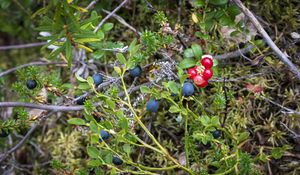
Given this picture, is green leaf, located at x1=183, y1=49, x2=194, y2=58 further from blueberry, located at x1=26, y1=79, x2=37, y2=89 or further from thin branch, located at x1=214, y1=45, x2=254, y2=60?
blueberry, located at x1=26, y1=79, x2=37, y2=89

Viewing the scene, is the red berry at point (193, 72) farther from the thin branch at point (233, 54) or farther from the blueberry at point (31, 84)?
the blueberry at point (31, 84)

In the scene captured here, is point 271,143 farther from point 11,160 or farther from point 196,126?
point 11,160

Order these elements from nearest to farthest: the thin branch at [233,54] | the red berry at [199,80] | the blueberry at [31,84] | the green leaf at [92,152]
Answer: the green leaf at [92,152] < the red berry at [199,80] < the blueberry at [31,84] < the thin branch at [233,54]

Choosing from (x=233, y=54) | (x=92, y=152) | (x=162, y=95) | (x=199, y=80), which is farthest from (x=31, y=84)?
(x=233, y=54)

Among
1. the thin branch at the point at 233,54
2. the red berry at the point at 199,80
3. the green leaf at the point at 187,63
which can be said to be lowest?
the thin branch at the point at 233,54

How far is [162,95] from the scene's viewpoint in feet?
5.43

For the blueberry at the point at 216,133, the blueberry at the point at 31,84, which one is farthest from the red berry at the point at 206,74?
the blueberry at the point at 31,84

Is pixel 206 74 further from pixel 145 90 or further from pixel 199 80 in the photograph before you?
pixel 145 90

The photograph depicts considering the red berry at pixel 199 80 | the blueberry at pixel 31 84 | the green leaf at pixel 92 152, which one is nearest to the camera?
the green leaf at pixel 92 152

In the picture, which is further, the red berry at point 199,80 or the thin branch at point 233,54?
the thin branch at point 233,54

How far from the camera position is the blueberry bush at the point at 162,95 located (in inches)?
66.7

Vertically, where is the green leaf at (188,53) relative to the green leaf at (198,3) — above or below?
below

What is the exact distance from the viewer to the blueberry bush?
1695 mm

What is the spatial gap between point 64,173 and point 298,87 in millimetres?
1111
